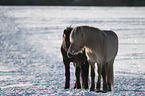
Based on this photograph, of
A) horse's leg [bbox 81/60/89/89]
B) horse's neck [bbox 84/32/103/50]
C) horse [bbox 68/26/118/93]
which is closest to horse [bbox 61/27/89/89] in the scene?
horse's leg [bbox 81/60/89/89]

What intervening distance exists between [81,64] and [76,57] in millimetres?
251

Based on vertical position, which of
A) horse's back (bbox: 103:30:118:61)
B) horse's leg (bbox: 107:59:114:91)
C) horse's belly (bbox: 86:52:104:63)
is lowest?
horse's leg (bbox: 107:59:114:91)

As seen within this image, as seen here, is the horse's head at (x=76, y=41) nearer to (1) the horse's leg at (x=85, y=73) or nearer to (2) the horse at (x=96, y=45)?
(2) the horse at (x=96, y=45)

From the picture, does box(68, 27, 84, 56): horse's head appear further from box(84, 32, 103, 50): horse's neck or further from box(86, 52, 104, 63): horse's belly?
box(86, 52, 104, 63): horse's belly

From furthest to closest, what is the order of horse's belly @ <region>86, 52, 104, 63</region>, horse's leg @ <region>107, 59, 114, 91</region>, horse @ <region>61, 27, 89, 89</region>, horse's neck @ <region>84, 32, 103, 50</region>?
horse's leg @ <region>107, 59, 114, 91</region> < horse @ <region>61, 27, 89, 89</region> < horse's belly @ <region>86, 52, 104, 63</region> < horse's neck @ <region>84, 32, 103, 50</region>

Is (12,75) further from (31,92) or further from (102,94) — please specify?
(102,94)

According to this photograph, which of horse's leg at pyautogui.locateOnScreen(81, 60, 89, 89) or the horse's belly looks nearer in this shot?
the horse's belly

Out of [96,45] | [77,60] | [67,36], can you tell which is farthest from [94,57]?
[67,36]

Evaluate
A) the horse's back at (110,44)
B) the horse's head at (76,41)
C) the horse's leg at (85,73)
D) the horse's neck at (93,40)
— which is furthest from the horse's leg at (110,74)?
the horse's head at (76,41)

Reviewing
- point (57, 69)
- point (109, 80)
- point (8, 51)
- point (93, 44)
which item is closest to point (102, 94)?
point (109, 80)

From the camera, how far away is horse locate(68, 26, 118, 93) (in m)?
4.02

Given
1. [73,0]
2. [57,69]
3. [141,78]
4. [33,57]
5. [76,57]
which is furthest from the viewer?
[73,0]

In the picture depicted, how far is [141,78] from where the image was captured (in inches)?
242

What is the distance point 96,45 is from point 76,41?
1.29 ft
